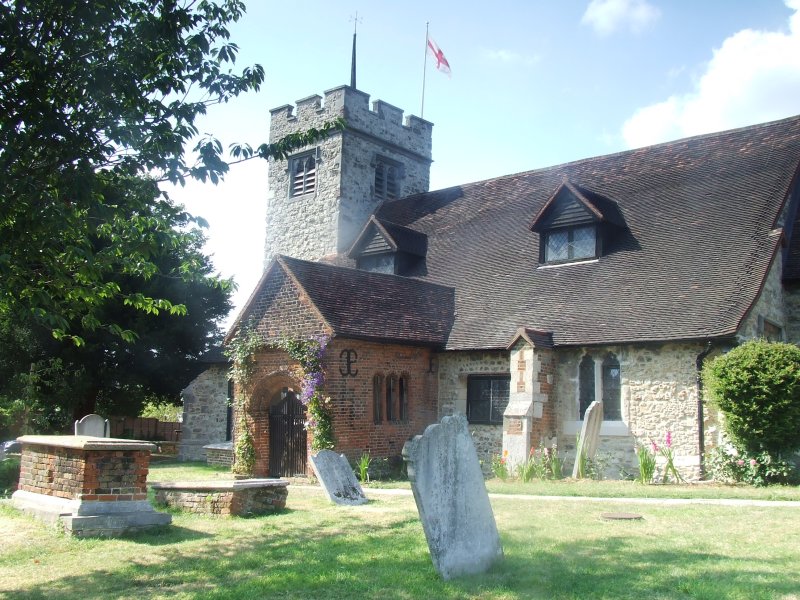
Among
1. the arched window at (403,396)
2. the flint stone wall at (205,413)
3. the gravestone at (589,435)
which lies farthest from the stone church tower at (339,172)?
the gravestone at (589,435)

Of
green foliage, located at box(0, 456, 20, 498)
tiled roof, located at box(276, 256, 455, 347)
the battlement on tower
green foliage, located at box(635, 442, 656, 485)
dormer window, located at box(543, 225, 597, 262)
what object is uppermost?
the battlement on tower

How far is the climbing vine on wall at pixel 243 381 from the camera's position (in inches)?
680

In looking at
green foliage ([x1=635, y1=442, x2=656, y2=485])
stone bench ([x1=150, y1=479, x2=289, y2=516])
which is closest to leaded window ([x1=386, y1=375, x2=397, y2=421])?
green foliage ([x1=635, y1=442, x2=656, y2=485])

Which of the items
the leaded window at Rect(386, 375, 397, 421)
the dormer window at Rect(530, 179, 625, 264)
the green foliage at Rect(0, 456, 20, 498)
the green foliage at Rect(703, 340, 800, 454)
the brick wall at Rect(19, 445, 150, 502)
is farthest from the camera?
the dormer window at Rect(530, 179, 625, 264)

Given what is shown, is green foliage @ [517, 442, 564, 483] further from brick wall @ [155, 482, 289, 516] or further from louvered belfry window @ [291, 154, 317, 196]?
louvered belfry window @ [291, 154, 317, 196]

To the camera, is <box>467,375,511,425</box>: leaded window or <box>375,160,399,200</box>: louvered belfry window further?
<box>375,160,399,200</box>: louvered belfry window

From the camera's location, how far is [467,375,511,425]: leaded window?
1792 centimetres

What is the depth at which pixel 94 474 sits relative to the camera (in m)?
9.73

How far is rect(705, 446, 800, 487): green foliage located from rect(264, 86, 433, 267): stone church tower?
46.5ft

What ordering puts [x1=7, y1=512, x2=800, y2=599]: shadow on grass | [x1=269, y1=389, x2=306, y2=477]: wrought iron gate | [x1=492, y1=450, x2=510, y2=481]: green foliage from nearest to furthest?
1. [x1=7, y1=512, x2=800, y2=599]: shadow on grass
2. [x1=492, y1=450, x2=510, y2=481]: green foliage
3. [x1=269, y1=389, x2=306, y2=477]: wrought iron gate

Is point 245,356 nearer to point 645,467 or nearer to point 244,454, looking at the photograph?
point 244,454

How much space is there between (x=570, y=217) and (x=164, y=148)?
41.4 feet

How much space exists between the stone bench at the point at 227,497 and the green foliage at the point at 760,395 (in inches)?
310

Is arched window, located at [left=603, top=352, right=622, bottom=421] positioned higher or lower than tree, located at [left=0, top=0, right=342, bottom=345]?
lower
